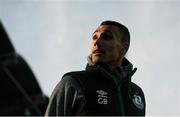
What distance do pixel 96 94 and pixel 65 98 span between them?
23 cm

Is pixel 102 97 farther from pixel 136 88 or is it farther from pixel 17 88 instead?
pixel 17 88

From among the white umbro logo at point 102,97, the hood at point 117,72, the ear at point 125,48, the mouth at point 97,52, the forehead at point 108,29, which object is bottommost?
the white umbro logo at point 102,97

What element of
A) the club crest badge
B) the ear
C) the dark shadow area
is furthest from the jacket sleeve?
the dark shadow area

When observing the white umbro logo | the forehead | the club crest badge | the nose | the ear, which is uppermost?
the forehead

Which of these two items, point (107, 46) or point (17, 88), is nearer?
point (107, 46)

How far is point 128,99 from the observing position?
407cm

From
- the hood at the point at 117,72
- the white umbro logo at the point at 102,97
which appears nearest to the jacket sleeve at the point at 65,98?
the white umbro logo at the point at 102,97

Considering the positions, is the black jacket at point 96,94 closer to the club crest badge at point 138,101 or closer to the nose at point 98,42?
the club crest badge at point 138,101

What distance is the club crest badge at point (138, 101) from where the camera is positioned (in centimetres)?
412

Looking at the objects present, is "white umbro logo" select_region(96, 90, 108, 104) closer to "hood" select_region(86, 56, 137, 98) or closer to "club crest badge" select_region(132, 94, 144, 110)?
"hood" select_region(86, 56, 137, 98)

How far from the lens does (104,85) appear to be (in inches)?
158

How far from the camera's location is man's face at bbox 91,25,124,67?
13.5 ft

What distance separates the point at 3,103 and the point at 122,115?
8417 mm

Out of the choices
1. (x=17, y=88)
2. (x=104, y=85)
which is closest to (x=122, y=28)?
(x=104, y=85)
